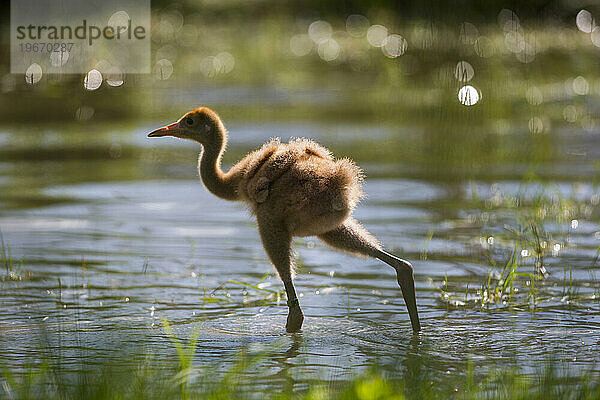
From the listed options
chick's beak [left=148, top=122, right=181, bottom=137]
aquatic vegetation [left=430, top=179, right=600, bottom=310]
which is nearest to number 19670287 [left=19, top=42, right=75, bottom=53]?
aquatic vegetation [left=430, top=179, right=600, bottom=310]

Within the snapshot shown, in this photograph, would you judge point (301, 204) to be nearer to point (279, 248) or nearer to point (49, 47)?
point (279, 248)

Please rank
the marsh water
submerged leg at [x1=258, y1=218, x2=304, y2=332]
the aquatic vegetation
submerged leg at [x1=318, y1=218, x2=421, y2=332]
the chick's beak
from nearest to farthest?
1. the marsh water
2. submerged leg at [x1=258, y1=218, x2=304, y2=332]
3. submerged leg at [x1=318, y1=218, x2=421, y2=332]
4. the aquatic vegetation
5. the chick's beak

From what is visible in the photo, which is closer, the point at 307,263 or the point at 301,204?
the point at 301,204

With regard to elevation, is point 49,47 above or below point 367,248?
above

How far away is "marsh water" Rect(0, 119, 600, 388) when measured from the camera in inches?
226

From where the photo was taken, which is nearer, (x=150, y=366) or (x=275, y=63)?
(x=150, y=366)

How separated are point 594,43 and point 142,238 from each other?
13.7 meters

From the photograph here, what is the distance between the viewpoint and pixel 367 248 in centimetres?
643

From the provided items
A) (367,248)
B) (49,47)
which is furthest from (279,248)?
(49,47)

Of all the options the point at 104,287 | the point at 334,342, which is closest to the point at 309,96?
the point at 104,287

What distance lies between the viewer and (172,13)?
80.2ft

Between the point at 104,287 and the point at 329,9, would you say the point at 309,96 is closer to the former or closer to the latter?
the point at 329,9

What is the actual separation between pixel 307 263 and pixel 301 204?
1993 mm

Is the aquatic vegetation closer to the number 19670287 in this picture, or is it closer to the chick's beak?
the chick's beak
